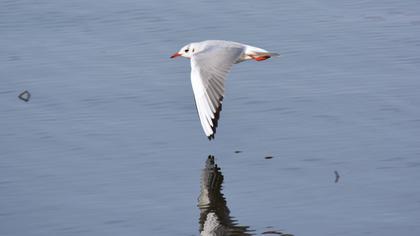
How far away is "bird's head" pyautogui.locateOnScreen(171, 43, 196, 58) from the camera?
43.5ft

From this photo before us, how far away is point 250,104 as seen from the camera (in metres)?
13.0

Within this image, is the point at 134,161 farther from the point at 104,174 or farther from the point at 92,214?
the point at 92,214

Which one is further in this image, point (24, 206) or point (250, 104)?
point (250, 104)

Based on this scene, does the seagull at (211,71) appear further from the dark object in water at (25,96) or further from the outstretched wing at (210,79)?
the dark object in water at (25,96)

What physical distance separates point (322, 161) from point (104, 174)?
2.08 meters

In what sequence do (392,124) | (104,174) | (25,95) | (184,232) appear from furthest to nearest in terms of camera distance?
1. (25,95)
2. (392,124)
3. (104,174)
4. (184,232)

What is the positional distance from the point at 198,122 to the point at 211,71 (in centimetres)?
70

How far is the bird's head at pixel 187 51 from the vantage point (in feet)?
43.5

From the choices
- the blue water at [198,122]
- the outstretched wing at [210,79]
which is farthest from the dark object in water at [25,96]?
the outstretched wing at [210,79]

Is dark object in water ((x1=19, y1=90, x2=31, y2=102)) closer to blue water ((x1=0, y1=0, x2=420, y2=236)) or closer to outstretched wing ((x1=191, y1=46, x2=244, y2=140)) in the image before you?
blue water ((x1=0, y1=0, x2=420, y2=236))

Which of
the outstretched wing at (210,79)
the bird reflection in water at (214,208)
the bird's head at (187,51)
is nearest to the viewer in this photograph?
the bird reflection in water at (214,208)

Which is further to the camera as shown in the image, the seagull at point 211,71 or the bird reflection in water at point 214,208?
the seagull at point 211,71

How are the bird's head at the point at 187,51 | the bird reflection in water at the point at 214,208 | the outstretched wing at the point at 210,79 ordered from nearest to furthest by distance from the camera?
the bird reflection in water at the point at 214,208
the outstretched wing at the point at 210,79
the bird's head at the point at 187,51

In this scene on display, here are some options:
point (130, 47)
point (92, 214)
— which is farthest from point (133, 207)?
point (130, 47)
